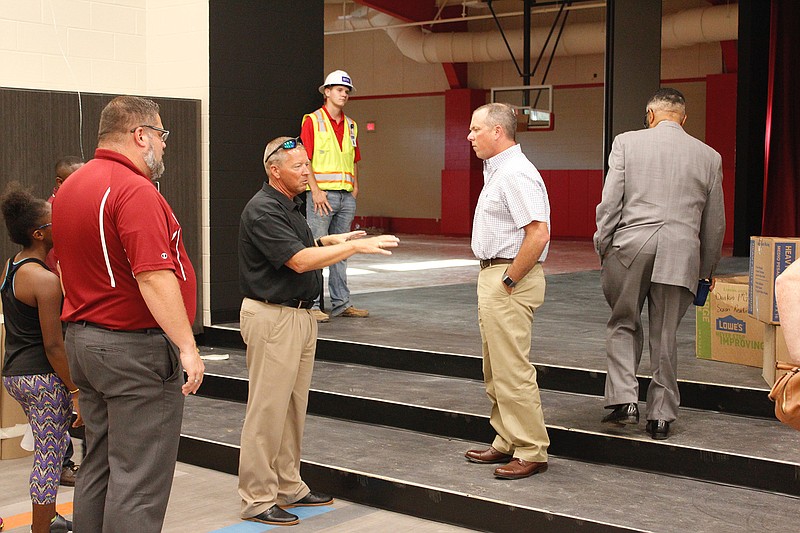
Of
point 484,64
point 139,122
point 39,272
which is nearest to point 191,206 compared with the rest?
point 39,272

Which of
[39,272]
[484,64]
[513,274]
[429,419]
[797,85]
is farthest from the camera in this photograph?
[484,64]

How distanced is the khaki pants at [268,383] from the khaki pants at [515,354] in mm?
717

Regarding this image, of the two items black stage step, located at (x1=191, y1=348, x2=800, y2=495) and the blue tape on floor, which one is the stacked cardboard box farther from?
the blue tape on floor

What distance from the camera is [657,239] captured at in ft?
13.1

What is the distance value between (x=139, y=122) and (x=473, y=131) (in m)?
1.64

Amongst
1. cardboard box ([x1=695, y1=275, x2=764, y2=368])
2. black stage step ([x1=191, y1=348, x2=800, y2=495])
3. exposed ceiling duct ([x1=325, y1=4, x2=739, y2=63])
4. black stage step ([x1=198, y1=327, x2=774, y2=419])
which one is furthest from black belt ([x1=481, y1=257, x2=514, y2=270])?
exposed ceiling duct ([x1=325, y1=4, x2=739, y2=63])

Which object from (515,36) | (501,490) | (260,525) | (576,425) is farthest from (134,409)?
(515,36)

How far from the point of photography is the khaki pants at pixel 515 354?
3.81 metres

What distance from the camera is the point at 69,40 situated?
6188 mm

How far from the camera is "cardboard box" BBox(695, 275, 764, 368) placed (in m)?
4.91

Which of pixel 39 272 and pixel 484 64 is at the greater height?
pixel 484 64

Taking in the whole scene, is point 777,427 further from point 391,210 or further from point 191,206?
point 391,210

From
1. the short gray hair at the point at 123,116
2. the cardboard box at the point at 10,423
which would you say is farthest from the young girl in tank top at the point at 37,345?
the cardboard box at the point at 10,423

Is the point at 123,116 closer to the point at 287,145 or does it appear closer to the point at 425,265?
the point at 287,145
